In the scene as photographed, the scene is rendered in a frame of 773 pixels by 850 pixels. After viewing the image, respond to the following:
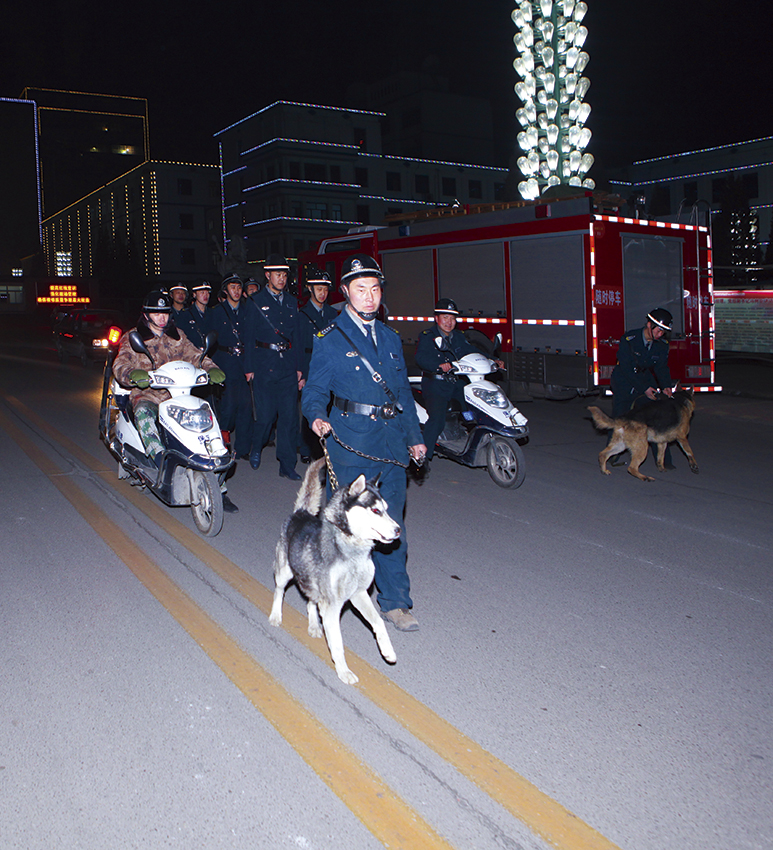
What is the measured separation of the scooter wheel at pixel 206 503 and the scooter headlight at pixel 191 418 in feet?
1.24

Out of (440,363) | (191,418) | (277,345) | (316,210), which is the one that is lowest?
(191,418)

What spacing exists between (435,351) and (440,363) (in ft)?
0.52

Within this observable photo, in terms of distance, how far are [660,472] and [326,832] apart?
7514 mm

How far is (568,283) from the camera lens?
14.2 m

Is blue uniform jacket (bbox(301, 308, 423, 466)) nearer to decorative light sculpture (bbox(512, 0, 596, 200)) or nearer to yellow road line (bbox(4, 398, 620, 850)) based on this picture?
yellow road line (bbox(4, 398, 620, 850))

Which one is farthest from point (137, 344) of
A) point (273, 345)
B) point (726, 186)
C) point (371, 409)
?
point (726, 186)

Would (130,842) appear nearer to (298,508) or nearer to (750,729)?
(298,508)

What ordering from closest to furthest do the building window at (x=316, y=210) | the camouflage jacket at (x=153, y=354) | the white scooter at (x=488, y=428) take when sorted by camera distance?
the camouflage jacket at (x=153, y=354), the white scooter at (x=488, y=428), the building window at (x=316, y=210)

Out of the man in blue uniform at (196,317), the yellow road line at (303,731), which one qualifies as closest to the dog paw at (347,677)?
the yellow road line at (303,731)

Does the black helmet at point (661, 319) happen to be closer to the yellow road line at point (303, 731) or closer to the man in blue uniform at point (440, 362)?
the man in blue uniform at point (440, 362)

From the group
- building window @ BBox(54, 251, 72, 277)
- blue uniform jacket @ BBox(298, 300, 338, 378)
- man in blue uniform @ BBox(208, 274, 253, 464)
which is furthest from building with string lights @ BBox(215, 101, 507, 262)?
blue uniform jacket @ BBox(298, 300, 338, 378)

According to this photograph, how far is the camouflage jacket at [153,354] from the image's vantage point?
7.92m

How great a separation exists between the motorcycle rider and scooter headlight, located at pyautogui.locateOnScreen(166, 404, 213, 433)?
0.48 m

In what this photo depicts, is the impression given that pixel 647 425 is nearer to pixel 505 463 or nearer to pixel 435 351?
pixel 505 463
